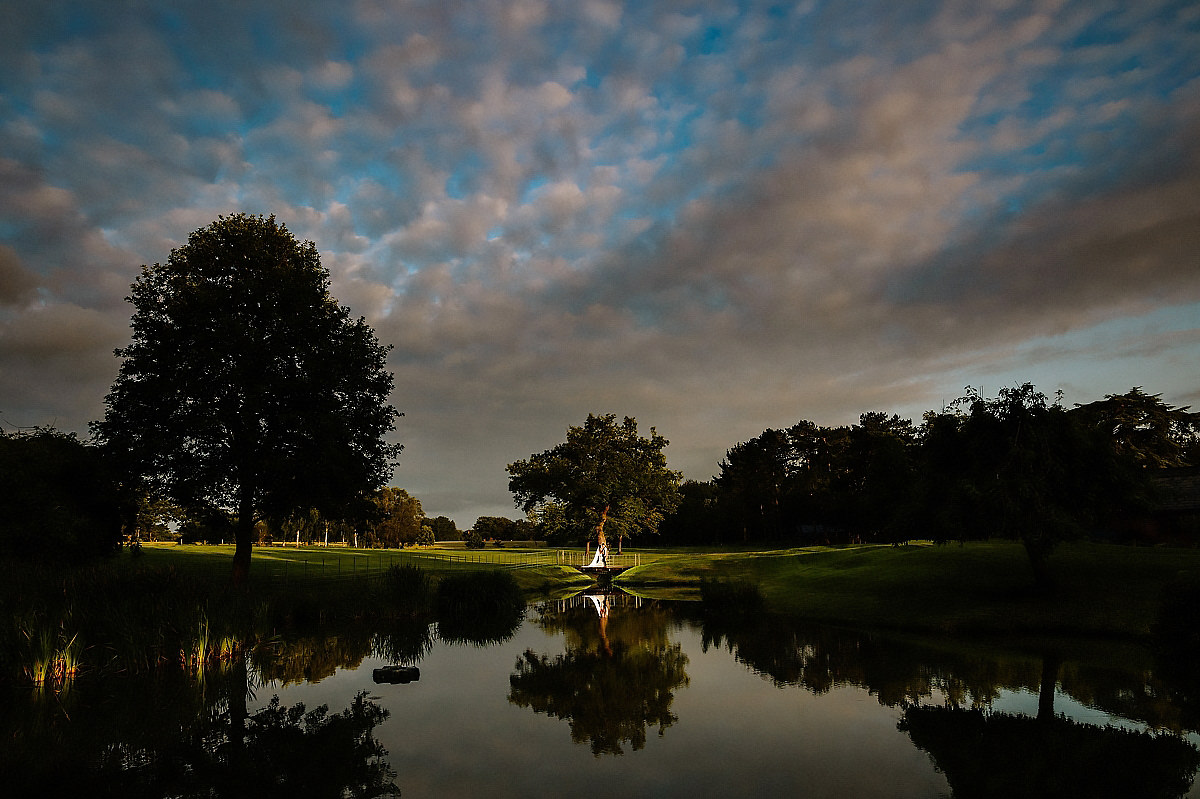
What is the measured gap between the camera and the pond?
1023 cm

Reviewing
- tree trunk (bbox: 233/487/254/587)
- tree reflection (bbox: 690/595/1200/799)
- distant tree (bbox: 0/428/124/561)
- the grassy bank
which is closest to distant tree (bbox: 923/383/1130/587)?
the grassy bank

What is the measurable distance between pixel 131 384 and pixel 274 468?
25.7ft

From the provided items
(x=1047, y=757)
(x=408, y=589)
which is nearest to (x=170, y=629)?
(x=408, y=589)

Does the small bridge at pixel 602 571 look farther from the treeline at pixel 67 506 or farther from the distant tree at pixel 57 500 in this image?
the distant tree at pixel 57 500

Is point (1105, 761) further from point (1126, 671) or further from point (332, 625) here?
point (332, 625)

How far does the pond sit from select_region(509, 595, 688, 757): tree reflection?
0.30 feet

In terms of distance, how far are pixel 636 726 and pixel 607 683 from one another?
4199mm

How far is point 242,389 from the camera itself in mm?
30438

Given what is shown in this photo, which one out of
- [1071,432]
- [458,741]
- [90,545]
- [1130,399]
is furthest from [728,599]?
[1130,399]

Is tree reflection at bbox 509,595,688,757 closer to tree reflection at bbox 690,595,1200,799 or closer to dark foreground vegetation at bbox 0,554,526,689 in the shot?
tree reflection at bbox 690,595,1200,799

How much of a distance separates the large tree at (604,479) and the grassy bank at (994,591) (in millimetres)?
31874

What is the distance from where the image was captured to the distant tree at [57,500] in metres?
26.5

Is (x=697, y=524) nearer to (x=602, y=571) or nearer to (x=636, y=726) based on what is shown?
(x=602, y=571)

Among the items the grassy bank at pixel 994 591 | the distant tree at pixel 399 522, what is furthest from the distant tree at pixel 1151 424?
the distant tree at pixel 399 522
